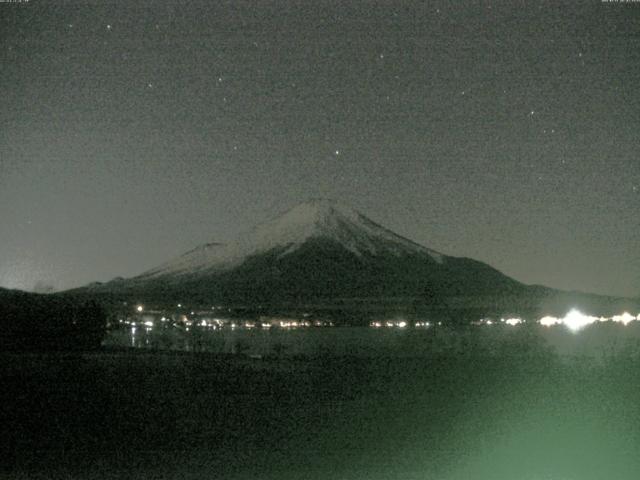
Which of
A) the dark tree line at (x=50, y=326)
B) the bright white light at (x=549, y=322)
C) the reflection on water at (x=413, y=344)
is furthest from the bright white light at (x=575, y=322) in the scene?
the dark tree line at (x=50, y=326)

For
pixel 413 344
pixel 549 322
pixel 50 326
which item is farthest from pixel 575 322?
pixel 50 326

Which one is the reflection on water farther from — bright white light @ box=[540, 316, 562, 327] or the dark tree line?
bright white light @ box=[540, 316, 562, 327]

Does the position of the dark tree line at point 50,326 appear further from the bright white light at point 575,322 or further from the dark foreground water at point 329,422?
the bright white light at point 575,322

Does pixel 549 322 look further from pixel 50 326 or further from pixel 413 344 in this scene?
pixel 50 326

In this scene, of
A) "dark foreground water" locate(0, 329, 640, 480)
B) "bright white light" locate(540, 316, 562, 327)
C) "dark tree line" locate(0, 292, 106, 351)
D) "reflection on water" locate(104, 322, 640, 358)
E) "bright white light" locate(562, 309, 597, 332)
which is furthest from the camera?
"bright white light" locate(540, 316, 562, 327)

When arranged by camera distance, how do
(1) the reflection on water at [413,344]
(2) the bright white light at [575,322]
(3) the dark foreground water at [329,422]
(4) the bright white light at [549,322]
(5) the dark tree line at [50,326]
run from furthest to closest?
(4) the bright white light at [549,322] < (2) the bright white light at [575,322] < (5) the dark tree line at [50,326] < (1) the reflection on water at [413,344] < (3) the dark foreground water at [329,422]

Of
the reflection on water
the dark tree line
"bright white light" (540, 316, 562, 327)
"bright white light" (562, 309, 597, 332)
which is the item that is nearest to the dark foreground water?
the reflection on water
